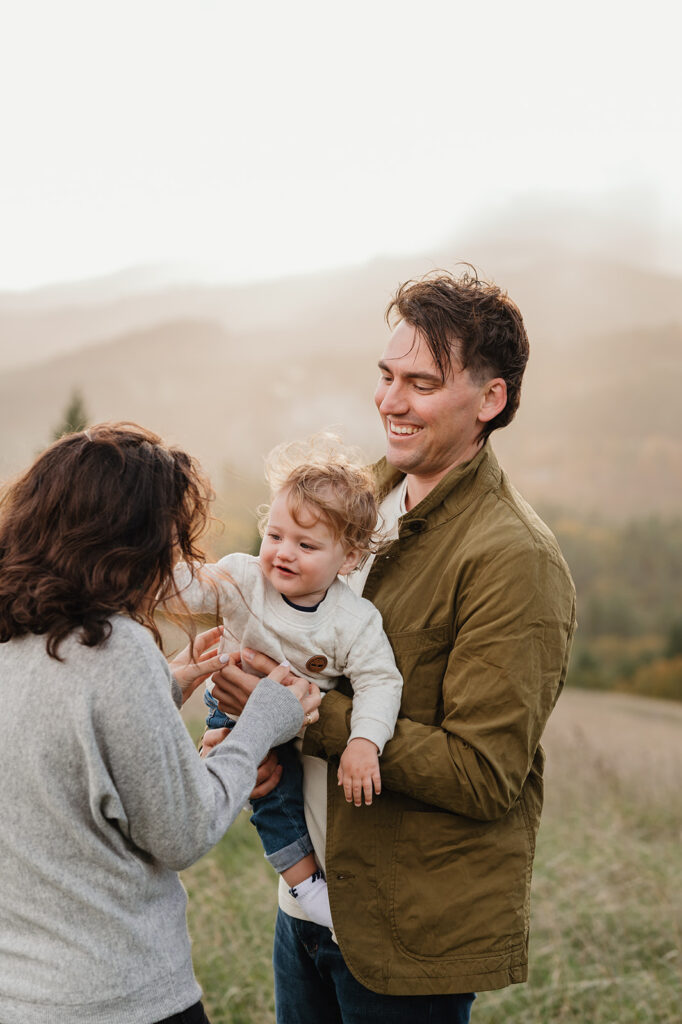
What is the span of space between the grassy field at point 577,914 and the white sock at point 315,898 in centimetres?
203

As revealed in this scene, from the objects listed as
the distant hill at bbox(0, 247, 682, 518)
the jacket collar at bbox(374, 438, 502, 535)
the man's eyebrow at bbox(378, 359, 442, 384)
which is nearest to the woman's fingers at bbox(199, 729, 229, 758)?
Answer: the jacket collar at bbox(374, 438, 502, 535)

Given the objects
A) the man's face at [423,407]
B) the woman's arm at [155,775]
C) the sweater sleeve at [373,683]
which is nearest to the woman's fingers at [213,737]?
the sweater sleeve at [373,683]

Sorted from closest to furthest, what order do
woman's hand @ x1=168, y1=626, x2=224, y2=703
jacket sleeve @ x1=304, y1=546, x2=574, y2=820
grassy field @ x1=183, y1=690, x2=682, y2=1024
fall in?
jacket sleeve @ x1=304, y1=546, x2=574, y2=820 < woman's hand @ x1=168, y1=626, x2=224, y2=703 < grassy field @ x1=183, y1=690, x2=682, y2=1024

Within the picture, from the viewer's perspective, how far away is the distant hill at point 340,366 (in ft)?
74.4

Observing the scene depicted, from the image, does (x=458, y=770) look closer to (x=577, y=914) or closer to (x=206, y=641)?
(x=206, y=641)

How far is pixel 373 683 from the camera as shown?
7.55 feet

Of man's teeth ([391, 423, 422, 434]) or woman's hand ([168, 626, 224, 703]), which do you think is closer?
woman's hand ([168, 626, 224, 703])

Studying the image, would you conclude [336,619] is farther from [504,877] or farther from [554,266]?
[554,266]

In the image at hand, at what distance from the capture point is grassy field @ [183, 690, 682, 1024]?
4.19 metres

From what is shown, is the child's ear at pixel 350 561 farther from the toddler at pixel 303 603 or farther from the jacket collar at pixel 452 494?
the jacket collar at pixel 452 494

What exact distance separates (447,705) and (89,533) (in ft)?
3.10

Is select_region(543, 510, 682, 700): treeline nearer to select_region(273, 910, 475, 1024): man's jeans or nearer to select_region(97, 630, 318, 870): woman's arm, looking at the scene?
select_region(273, 910, 475, 1024): man's jeans

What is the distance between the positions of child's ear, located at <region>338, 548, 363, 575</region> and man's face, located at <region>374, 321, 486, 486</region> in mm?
258

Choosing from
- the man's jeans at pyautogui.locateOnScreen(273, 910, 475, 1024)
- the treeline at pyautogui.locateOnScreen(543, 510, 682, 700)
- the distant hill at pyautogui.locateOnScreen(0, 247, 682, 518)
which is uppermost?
the man's jeans at pyautogui.locateOnScreen(273, 910, 475, 1024)
